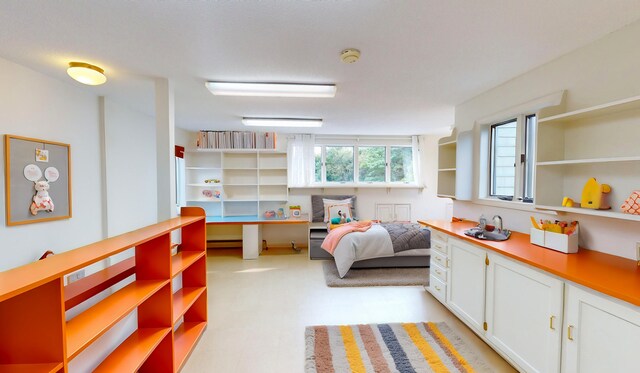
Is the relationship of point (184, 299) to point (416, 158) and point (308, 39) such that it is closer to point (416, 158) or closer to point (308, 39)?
point (308, 39)

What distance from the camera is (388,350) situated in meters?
2.14

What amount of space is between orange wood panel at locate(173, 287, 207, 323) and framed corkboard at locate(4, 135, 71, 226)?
53.4 inches

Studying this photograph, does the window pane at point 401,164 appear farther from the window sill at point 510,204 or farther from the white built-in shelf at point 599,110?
the white built-in shelf at point 599,110

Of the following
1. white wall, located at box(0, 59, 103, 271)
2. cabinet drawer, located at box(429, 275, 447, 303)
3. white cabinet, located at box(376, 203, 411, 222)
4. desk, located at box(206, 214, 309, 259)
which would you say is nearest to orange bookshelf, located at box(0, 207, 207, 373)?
white wall, located at box(0, 59, 103, 271)

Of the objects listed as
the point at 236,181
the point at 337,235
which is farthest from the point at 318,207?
the point at 236,181

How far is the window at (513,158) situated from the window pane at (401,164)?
2.91 m

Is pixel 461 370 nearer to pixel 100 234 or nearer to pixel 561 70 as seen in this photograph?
pixel 561 70

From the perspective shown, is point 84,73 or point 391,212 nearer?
point 84,73

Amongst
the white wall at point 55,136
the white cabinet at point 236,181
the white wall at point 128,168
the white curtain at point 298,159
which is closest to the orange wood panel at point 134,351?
the white wall at point 55,136

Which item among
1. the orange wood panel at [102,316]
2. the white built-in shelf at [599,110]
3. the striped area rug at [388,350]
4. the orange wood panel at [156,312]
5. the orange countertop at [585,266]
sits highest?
the white built-in shelf at [599,110]

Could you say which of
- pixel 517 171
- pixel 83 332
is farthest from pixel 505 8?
pixel 83 332

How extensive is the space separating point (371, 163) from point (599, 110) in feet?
13.7

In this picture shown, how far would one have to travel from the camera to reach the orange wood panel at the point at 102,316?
112 centimetres

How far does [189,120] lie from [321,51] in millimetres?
3121
